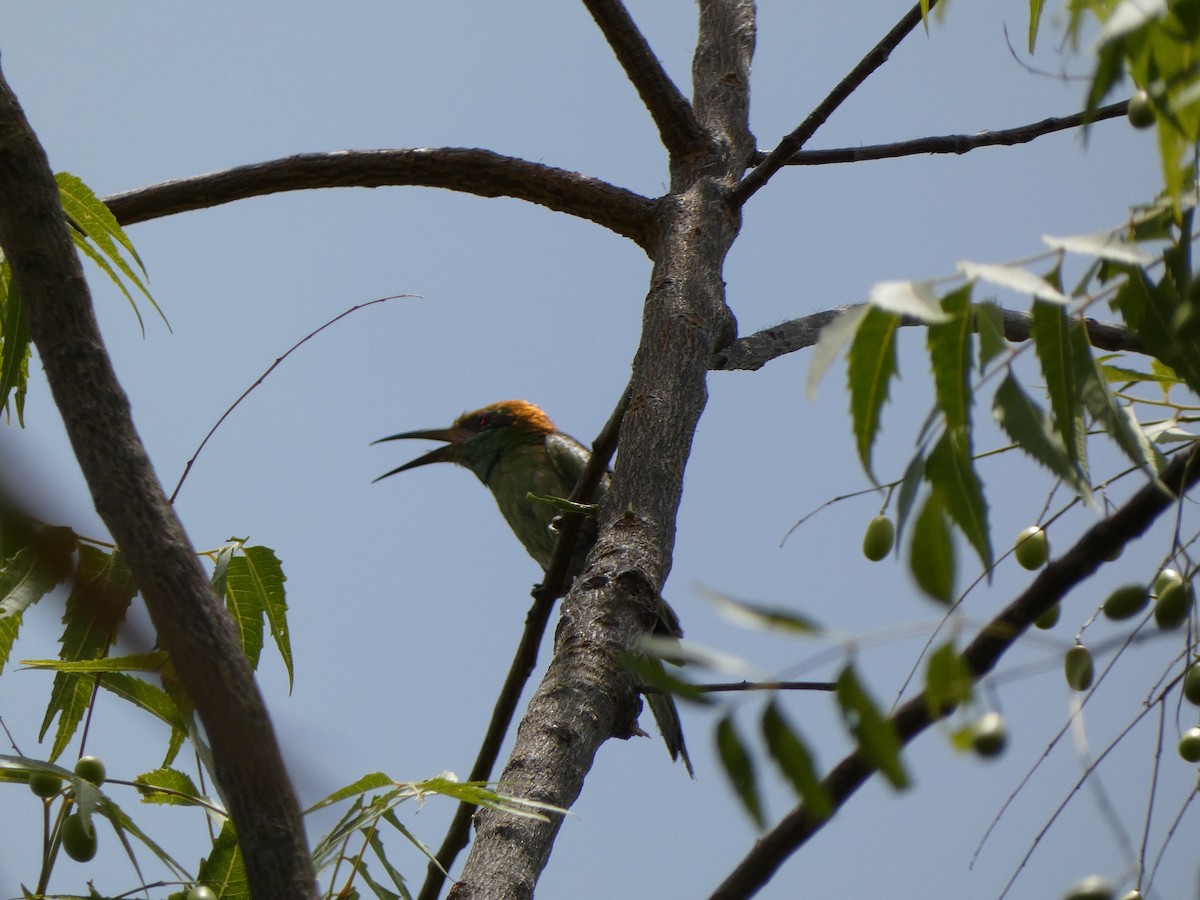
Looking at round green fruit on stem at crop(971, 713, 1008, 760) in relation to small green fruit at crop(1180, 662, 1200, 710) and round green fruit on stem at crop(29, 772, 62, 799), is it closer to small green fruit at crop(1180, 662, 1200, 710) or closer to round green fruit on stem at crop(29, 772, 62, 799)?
small green fruit at crop(1180, 662, 1200, 710)

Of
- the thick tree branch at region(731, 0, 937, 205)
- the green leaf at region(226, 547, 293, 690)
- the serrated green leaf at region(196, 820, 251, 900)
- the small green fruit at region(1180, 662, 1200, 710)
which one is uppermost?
the thick tree branch at region(731, 0, 937, 205)

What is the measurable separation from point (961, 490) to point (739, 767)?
0.35m

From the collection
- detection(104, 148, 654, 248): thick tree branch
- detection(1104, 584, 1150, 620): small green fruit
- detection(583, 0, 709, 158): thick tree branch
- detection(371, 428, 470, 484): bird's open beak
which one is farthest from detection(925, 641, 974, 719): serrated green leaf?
detection(371, 428, 470, 484): bird's open beak

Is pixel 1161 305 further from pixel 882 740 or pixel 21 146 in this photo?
pixel 21 146

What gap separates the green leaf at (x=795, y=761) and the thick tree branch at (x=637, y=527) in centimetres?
15

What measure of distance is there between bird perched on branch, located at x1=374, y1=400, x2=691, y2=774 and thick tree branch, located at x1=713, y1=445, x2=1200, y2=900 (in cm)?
429

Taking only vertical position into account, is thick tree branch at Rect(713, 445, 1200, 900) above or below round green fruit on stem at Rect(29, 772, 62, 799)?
below

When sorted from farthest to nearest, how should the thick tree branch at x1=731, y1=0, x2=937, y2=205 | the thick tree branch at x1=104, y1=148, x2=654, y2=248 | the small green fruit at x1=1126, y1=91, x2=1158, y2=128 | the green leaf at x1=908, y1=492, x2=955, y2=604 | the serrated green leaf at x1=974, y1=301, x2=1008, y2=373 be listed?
the thick tree branch at x1=104, y1=148, x2=654, y2=248
the thick tree branch at x1=731, y1=0, x2=937, y2=205
the small green fruit at x1=1126, y1=91, x2=1158, y2=128
the serrated green leaf at x1=974, y1=301, x2=1008, y2=373
the green leaf at x1=908, y1=492, x2=955, y2=604

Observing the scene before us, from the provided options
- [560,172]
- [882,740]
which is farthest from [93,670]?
[560,172]

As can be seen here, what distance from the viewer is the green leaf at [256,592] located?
8.10 feet

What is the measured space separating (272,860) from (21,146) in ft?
3.37

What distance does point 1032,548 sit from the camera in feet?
6.29

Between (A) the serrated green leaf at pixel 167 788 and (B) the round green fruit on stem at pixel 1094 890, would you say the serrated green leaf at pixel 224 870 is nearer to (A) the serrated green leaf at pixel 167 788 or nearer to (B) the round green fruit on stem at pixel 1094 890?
(A) the serrated green leaf at pixel 167 788

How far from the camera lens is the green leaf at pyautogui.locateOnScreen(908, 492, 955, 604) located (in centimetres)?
105
